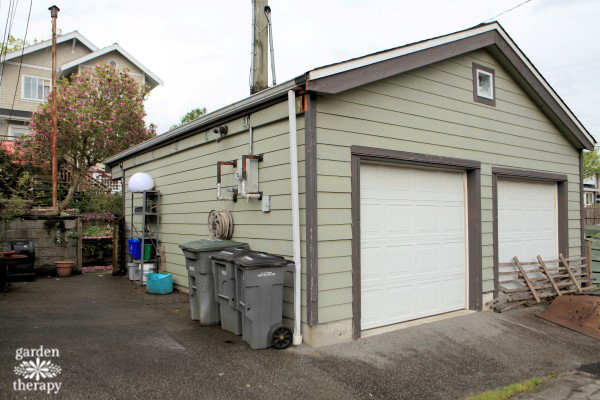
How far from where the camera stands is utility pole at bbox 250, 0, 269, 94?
763cm

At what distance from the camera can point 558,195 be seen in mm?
8586

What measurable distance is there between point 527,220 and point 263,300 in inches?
223

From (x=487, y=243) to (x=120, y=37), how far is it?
21.1 meters

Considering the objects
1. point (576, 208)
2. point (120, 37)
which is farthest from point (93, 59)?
point (576, 208)

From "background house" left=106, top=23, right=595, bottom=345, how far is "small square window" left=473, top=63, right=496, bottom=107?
3 cm

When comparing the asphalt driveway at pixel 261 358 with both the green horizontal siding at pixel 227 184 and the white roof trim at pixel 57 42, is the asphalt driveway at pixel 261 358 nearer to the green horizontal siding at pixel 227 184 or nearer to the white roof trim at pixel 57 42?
the green horizontal siding at pixel 227 184

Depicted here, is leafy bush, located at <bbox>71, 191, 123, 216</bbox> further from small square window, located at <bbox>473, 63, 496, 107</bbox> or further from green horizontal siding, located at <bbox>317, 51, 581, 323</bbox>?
small square window, located at <bbox>473, 63, 496, 107</bbox>

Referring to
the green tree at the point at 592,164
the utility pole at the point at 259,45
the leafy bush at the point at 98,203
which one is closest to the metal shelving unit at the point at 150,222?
the utility pole at the point at 259,45

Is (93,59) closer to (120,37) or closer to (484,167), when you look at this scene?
(120,37)

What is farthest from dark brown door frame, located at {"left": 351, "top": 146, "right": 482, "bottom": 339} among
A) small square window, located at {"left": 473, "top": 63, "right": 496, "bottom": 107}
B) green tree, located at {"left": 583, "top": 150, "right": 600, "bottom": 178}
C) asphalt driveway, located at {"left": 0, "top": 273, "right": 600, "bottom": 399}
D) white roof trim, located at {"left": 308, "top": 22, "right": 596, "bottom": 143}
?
green tree, located at {"left": 583, "top": 150, "right": 600, "bottom": 178}

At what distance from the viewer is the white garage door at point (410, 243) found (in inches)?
220

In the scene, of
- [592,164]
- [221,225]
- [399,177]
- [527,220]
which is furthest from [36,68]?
[592,164]

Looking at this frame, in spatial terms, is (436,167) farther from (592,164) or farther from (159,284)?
(592,164)

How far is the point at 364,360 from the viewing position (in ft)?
15.0
